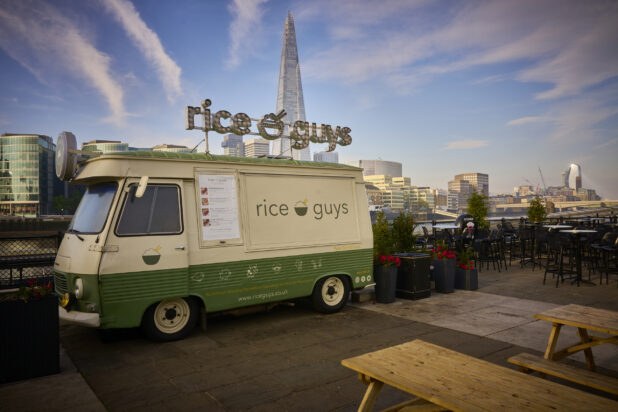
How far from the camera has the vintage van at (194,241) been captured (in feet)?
18.0

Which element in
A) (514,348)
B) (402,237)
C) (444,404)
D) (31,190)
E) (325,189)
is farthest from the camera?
(31,190)

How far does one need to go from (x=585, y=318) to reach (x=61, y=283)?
6481 millimetres

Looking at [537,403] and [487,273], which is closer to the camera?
[537,403]

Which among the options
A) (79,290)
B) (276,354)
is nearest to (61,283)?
(79,290)

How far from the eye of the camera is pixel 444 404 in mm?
2234

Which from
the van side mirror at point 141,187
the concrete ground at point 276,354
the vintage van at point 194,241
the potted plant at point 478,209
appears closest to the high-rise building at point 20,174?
the potted plant at point 478,209

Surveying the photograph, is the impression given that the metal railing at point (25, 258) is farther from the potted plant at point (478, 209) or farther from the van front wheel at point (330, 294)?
the potted plant at point (478, 209)

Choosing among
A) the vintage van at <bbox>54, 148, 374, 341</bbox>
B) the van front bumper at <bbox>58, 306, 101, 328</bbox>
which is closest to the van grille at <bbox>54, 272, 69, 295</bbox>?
the vintage van at <bbox>54, 148, 374, 341</bbox>

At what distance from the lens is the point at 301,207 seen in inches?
284

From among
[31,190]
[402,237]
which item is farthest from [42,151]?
[402,237]

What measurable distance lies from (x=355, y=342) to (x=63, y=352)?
393cm

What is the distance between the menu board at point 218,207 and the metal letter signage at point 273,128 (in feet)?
5.92

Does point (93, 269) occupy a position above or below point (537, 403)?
above

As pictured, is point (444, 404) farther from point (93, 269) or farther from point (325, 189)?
point (325, 189)
